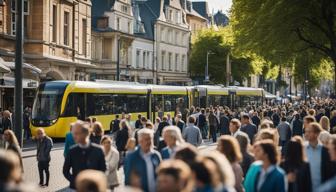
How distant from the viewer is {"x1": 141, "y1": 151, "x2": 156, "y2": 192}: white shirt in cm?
853

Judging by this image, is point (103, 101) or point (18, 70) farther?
point (103, 101)

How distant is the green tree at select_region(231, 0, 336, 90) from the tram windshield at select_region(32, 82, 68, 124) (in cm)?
948

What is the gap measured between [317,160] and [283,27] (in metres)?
23.9

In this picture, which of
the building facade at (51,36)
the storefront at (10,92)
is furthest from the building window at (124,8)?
the storefront at (10,92)

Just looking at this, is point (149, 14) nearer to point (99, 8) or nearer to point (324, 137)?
point (99, 8)

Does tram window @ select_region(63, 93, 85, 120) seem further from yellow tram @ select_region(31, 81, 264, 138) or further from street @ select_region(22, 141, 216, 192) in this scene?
street @ select_region(22, 141, 216, 192)

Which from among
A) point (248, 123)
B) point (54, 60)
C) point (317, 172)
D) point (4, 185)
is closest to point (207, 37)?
point (54, 60)

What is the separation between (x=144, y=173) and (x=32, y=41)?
3447 centimetres

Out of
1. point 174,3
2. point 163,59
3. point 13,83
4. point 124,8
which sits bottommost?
point 13,83

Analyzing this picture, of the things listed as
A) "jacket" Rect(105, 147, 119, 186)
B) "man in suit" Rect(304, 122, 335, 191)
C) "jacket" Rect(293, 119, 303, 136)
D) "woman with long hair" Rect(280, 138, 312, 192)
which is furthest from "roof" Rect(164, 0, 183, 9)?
"woman with long hair" Rect(280, 138, 312, 192)

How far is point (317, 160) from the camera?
986 centimetres

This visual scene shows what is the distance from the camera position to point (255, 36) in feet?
111

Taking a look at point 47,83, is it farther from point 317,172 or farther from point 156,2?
point 156,2

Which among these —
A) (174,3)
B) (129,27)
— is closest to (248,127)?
(129,27)
